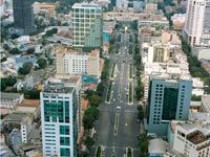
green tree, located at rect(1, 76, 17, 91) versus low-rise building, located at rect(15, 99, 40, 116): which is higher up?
green tree, located at rect(1, 76, 17, 91)

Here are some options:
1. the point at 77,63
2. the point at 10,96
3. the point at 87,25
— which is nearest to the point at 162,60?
the point at 87,25

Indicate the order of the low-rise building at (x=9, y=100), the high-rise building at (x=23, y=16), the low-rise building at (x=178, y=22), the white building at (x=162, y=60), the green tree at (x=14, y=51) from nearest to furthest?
the low-rise building at (x=9, y=100)
the white building at (x=162, y=60)
the green tree at (x=14, y=51)
the high-rise building at (x=23, y=16)
the low-rise building at (x=178, y=22)


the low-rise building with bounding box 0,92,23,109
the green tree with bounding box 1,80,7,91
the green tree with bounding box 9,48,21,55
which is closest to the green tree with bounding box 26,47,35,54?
the green tree with bounding box 9,48,21,55

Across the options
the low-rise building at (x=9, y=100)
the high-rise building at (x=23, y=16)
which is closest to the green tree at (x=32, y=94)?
the low-rise building at (x=9, y=100)

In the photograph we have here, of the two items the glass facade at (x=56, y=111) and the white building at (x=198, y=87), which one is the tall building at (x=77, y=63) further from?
the glass facade at (x=56, y=111)

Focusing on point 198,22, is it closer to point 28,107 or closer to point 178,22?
point 178,22

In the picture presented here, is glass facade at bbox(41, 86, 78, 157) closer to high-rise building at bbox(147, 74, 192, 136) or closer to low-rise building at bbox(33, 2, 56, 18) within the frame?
high-rise building at bbox(147, 74, 192, 136)
